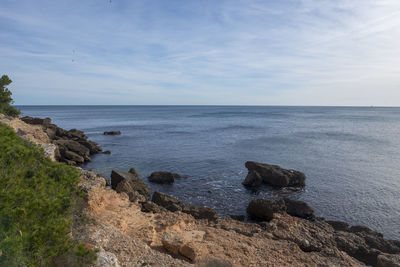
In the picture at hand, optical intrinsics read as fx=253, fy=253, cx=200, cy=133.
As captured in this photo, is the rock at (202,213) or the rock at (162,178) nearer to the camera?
the rock at (202,213)

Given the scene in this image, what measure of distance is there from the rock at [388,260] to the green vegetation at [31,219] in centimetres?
1258

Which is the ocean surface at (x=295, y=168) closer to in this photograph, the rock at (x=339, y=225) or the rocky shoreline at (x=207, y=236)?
the rock at (x=339, y=225)

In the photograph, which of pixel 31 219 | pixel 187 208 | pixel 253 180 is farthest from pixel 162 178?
pixel 31 219

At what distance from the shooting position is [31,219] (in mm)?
5918

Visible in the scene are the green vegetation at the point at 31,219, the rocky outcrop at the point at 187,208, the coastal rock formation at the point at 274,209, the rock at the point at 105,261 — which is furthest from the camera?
the coastal rock formation at the point at 274,209

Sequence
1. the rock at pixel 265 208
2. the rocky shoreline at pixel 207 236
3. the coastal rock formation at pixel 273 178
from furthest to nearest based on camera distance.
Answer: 1. the coastal rock formation at pixel 273 178
2. the rock at pixel 265 208
3. the rocky shoreline at pixel 207 236

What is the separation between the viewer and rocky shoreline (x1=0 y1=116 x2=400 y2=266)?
9.37 metres

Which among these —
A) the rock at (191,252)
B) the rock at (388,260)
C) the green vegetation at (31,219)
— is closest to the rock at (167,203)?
the rock at (191,252)

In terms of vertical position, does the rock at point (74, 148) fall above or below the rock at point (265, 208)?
above

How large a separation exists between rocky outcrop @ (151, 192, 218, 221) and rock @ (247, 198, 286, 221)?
2779 millimetres

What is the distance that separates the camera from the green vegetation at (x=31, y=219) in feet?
17.1

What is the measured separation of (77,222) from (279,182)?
18372mm

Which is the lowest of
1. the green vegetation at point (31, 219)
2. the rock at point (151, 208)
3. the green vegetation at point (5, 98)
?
the rock at point (151, 208)

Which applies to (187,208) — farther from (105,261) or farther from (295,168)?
(295,168)
